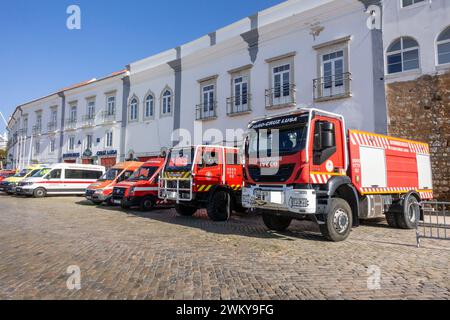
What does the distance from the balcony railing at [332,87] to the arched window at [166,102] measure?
37.2 ft

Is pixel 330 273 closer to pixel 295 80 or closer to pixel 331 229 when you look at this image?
pixel 331 229

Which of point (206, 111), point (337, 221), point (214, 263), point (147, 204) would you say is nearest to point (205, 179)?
point (147, 204)

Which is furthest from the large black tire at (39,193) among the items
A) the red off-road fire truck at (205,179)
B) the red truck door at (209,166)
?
the red truck door at (209,166)

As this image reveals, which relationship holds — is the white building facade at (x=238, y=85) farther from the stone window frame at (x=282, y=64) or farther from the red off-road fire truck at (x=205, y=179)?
the red off-road fire truck at (x=205, y=179)

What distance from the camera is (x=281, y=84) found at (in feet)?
57.2

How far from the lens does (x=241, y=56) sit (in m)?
19.4

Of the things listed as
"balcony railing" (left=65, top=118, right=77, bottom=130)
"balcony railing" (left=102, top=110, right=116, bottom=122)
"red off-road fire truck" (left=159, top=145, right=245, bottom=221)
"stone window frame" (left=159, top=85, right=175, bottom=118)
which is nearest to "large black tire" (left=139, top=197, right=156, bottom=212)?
"red off-road fire truck" (left=159, top=145, right=245, bottom=221)

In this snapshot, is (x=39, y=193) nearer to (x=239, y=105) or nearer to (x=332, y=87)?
(x=239, y=105)

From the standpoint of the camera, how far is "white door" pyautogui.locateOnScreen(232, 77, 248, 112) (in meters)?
19.0

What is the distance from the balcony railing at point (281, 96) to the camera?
16.7 metres

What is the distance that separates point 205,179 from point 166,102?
14.2 meters

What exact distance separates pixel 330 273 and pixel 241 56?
16499 mm

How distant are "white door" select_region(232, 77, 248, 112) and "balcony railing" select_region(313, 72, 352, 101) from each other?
442 cm
